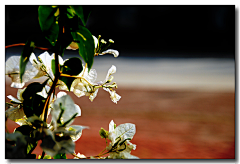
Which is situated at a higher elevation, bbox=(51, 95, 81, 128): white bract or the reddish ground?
bbox=(51, 95, 81, 128): white bract

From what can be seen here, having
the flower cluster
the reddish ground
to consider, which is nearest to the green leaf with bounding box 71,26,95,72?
the flower cluster

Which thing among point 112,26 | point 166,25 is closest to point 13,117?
point 166,25

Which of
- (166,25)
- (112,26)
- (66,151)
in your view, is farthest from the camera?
(112,26)

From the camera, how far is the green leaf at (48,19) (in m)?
0.23

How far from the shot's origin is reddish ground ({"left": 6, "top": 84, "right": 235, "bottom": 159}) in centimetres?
79

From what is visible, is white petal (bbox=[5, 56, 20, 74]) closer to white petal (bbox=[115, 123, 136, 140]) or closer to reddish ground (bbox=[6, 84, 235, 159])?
white petal (bbox=[115, 123, 136, 140])

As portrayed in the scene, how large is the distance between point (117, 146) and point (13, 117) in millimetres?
124

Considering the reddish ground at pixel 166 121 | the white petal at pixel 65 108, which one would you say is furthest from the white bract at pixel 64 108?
the reddish ground at pixel 166 121

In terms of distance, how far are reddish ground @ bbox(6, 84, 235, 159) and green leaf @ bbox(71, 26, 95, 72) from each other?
504mm

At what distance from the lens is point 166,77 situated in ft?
5.43

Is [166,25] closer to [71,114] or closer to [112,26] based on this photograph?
[112,26]

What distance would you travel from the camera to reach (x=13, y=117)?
9.9 inches

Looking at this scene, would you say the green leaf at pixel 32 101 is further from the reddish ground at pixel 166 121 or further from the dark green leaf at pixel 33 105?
the reddish ground at pixel 166 121

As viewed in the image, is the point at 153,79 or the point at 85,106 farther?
the point at 153,79
